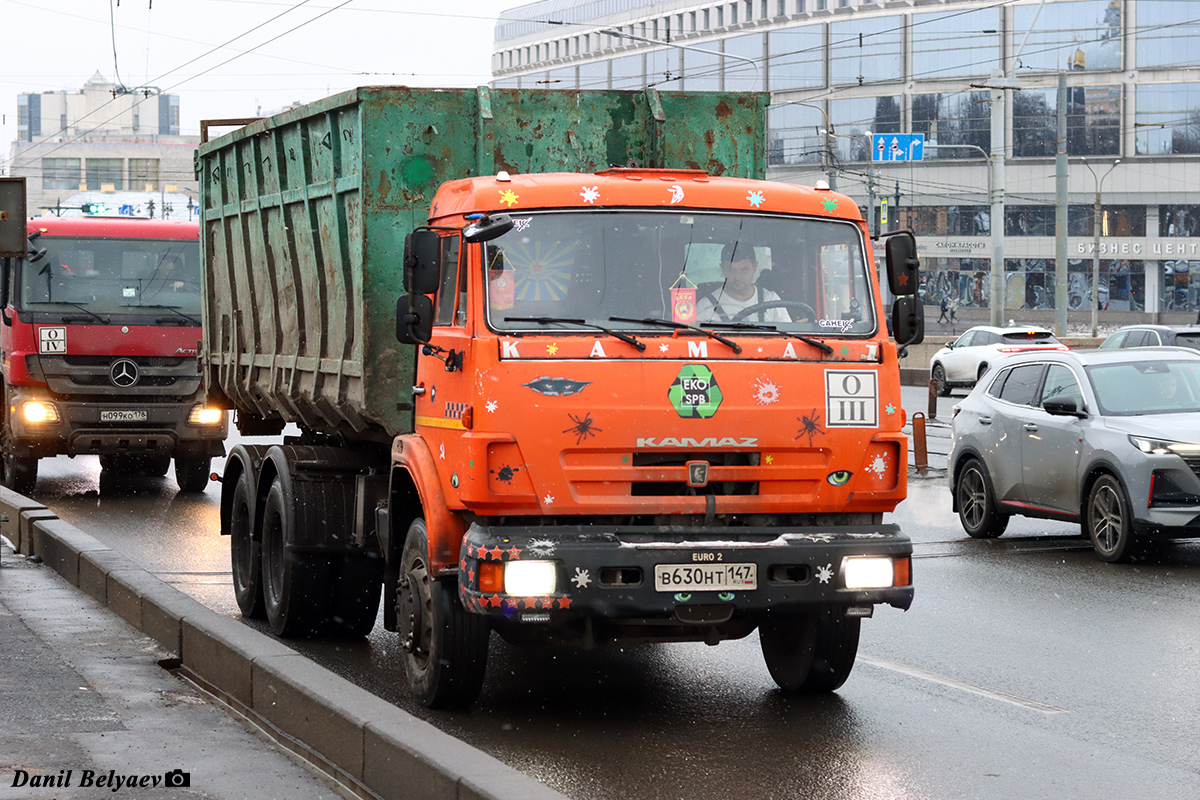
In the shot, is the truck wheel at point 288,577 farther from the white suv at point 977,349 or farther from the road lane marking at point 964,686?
the white suv at point 977,349

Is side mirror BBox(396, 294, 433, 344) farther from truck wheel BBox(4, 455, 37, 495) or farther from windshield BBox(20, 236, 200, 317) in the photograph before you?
truck wheel BBox(4, 455, 37, 495)

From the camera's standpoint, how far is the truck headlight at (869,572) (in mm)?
6727

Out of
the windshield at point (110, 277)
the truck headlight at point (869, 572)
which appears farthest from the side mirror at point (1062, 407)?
the windshield at point (110, 277)

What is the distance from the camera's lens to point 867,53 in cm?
7912

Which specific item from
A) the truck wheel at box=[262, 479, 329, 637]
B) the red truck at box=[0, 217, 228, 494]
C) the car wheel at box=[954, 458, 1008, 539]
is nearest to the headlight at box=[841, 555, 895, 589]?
the truck wheel at box=[262, 479, 329, 637]

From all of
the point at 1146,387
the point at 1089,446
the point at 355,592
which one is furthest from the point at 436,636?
the point at 1146,387

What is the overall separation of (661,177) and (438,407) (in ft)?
4.47

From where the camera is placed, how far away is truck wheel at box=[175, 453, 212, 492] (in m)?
17.9

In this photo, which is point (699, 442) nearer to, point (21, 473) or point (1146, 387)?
point (1146, 387)

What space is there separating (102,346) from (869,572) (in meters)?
11.8

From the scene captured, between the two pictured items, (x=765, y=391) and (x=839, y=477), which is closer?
(x=765, y=391)

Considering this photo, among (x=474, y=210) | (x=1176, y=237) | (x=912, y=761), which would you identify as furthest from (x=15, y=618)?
(x=1176, y=237)

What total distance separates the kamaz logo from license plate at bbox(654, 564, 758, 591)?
473 millimetres

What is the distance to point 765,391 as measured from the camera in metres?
6.69
